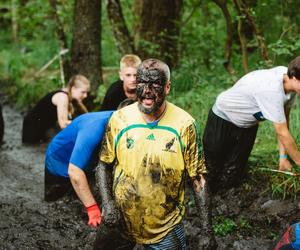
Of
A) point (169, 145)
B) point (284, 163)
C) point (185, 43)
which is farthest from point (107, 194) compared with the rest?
point (185, 43)

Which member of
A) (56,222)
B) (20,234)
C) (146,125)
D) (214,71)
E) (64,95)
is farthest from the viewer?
(214,71)

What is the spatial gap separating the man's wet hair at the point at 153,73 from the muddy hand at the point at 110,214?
835 millimetres

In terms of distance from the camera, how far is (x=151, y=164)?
10.0ft

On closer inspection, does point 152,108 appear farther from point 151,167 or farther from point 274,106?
point 274,106

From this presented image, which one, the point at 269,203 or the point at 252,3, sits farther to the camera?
the point at 252,3

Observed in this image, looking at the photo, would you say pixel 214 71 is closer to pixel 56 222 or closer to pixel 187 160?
pixel 56 222

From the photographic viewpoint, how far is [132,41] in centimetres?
974

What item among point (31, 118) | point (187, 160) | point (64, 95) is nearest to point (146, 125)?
point (187, 160)

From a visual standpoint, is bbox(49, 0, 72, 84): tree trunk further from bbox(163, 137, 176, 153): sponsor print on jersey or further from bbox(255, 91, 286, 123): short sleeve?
bbox(163, 137, 176, 153): sponsor print on jersey

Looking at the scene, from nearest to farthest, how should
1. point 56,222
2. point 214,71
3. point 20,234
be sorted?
point 20,234, point 56,222, point 214,71

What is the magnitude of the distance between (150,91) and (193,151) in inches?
19.3

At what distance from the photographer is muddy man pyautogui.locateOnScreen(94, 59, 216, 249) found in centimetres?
304

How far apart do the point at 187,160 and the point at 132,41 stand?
Result: 271 inches

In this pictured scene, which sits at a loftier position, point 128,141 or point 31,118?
point 128,141
